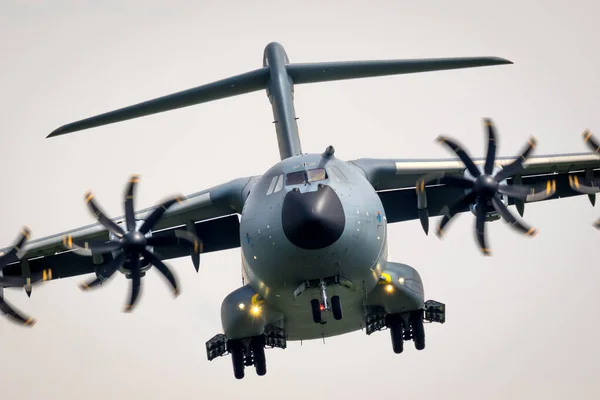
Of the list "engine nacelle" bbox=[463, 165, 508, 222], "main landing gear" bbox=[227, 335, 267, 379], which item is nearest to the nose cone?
"main landing gear" bbox=[227, 335, 267, 379]

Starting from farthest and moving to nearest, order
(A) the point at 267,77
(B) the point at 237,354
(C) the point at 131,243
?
(A) the point at 267,77
(B) the point at 237,354
(C) the point at 131,243

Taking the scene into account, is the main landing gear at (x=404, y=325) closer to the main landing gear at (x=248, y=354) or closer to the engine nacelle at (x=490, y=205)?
the engine nacelle at (x=490, y=205)


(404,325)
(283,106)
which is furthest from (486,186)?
(283,106)

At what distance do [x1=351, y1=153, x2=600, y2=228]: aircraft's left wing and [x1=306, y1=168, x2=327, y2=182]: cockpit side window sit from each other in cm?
331

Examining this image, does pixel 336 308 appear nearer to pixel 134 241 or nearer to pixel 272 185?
pixel 272 185

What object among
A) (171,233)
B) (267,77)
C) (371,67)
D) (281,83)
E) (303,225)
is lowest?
(303,225)

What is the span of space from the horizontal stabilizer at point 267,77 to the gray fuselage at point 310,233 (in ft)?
13.2

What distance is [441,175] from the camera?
66.9 ft

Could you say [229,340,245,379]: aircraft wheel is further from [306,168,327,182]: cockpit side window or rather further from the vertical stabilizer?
[306,168,327,182]: cockpit side window

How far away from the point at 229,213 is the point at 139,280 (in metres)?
2.99

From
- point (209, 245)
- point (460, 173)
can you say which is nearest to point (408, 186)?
point (460, 173)

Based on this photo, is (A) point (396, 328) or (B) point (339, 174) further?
(A) point (396, 328)

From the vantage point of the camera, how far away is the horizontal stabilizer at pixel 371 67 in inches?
766

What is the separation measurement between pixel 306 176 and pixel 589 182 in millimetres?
8637
